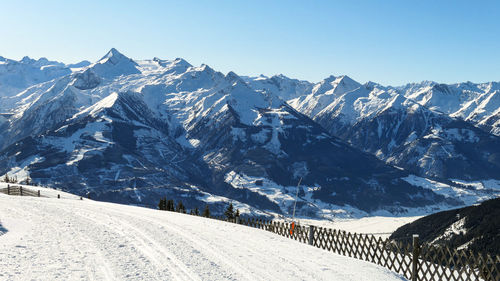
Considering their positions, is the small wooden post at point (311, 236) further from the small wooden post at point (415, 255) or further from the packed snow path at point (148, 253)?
the small wooden post at point (415, 255)

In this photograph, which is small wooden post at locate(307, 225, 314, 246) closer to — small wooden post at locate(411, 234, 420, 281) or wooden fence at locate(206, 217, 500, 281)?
wooden fence at locate(206, 217, 500, 281)

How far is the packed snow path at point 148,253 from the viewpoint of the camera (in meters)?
17.2

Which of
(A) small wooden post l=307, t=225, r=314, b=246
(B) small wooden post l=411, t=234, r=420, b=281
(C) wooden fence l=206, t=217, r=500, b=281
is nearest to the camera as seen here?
(C) wooden fence l=206, t=217, r=500, b=281

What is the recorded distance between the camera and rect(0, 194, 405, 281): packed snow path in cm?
1720

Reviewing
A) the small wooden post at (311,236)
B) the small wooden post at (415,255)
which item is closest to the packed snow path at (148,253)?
the small wooden post at (415,255)

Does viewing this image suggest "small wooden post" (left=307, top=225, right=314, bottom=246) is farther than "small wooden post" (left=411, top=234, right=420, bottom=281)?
Yes

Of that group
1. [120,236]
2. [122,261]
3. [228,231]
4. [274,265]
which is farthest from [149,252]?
[228,231]

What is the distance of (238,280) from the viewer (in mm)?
17328

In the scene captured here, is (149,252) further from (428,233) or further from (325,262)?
(428,233)

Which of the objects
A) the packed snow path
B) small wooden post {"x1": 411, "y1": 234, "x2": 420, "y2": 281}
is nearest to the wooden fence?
small wooden post {"x1": 411, "y1": 234, "x2": 420, "y2": 281}

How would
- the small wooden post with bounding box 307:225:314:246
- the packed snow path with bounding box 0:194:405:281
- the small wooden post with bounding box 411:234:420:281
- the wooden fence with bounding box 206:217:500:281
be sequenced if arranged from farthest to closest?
the small wooden post with bounding box 307:225:314:246 < the small wooden post with bounding box 411:234:420:281 < the wooden fence with bounding box 206:217:500:281 < the packed snow path with bounding box 0:194:405:281

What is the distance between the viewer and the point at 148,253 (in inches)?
789

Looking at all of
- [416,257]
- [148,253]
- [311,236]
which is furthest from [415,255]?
[148,253]

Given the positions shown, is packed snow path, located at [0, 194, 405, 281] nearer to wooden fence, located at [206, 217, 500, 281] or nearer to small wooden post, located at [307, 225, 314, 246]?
wooden fence, located at [206, 217, 500, 281]
